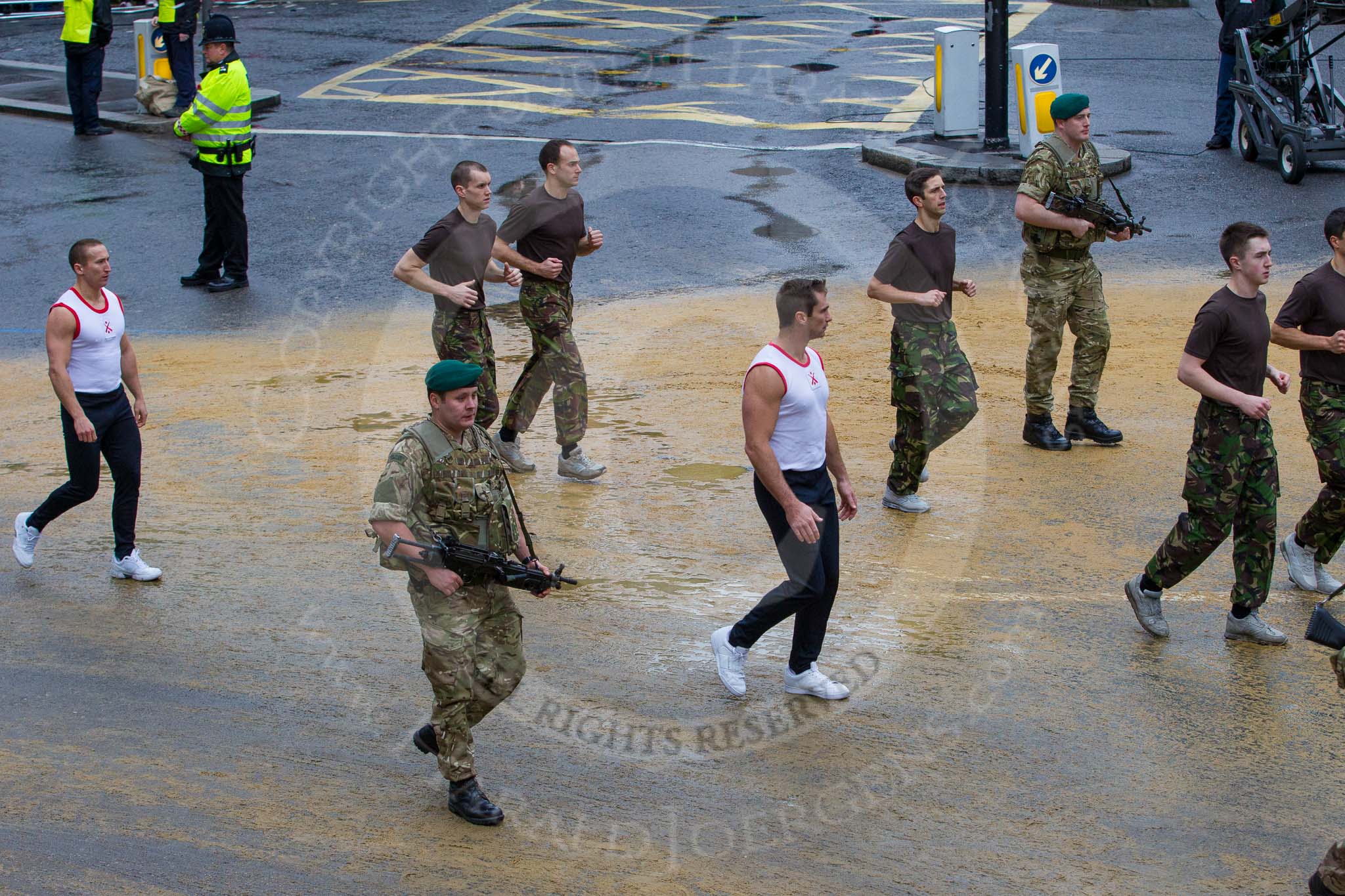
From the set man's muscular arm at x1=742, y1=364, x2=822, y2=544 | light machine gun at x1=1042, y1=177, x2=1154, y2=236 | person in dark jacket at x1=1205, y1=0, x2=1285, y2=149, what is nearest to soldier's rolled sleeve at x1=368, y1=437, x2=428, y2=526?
man's muscular arm at x1=742, y1=364, x2=822, y2=544

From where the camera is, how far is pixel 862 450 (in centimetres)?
916

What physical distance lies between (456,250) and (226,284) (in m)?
5.58

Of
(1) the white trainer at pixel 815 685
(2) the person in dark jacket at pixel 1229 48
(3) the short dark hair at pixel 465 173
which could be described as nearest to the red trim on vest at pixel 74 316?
(3) the short dark hair at pixel 465 173

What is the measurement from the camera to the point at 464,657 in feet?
16.8

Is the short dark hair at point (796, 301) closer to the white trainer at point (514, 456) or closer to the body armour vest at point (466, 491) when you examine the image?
the body armour vest at point (466, 491)

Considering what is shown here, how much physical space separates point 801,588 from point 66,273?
10.1 meters

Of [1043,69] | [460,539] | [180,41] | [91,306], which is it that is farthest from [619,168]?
[460,539]

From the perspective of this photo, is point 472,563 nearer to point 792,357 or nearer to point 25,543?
point 792,357

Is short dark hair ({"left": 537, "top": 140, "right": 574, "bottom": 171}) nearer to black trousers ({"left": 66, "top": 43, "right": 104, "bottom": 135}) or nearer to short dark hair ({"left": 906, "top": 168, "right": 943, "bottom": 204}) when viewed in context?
short dark hair ({"left": 906, "top": 168, "right": 943, "bottom": 204})

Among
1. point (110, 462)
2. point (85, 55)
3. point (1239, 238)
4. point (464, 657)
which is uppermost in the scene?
point (85, 55)

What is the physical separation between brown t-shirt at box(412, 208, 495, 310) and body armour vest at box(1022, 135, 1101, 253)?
3457 mm

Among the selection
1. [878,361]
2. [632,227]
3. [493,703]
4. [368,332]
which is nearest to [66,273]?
[368,332]

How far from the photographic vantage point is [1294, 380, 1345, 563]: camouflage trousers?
666cm

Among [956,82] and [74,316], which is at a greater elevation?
[956,82]
